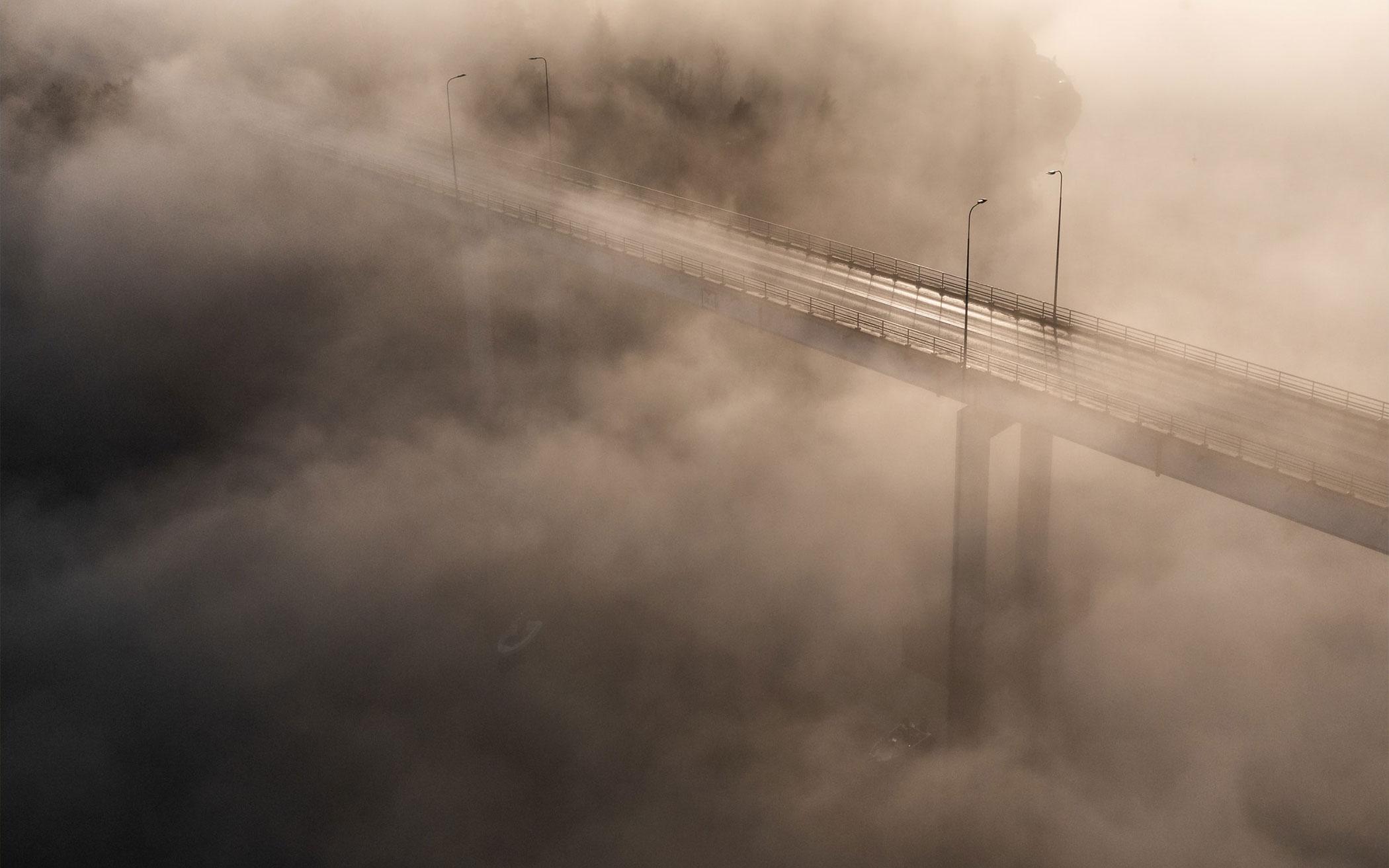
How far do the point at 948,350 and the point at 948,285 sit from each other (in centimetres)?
676

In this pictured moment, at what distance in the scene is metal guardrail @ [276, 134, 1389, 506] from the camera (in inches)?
1120

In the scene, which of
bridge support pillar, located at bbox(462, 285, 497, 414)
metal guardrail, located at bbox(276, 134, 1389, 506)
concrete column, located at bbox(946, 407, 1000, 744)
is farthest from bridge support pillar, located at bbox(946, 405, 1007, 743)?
bridge support pillar, located at bbox(462, 285, 497, 414)

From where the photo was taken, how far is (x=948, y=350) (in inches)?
1373

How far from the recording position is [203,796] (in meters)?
38.1

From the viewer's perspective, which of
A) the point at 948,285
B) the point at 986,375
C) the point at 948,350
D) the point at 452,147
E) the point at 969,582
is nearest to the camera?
the point at 986,375

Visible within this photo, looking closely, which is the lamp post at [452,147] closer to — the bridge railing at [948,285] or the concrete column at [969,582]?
the bridge railing at [948,285]

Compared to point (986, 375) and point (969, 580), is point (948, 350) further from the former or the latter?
point (969, 580)

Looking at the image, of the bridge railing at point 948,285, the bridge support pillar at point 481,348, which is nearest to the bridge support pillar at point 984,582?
the bridge railing at point 948,285

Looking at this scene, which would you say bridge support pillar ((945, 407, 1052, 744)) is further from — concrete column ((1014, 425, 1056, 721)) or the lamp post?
the lamp post

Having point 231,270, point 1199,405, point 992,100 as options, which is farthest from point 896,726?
point 231,270

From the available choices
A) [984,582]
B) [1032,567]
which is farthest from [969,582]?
[1032,567]

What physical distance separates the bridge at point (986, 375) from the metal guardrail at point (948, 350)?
0.07 m

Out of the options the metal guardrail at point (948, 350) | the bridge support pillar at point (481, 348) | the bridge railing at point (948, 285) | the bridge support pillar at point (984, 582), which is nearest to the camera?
the metal guardrail at point (948, 350)

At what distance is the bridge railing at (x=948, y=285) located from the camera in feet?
109
